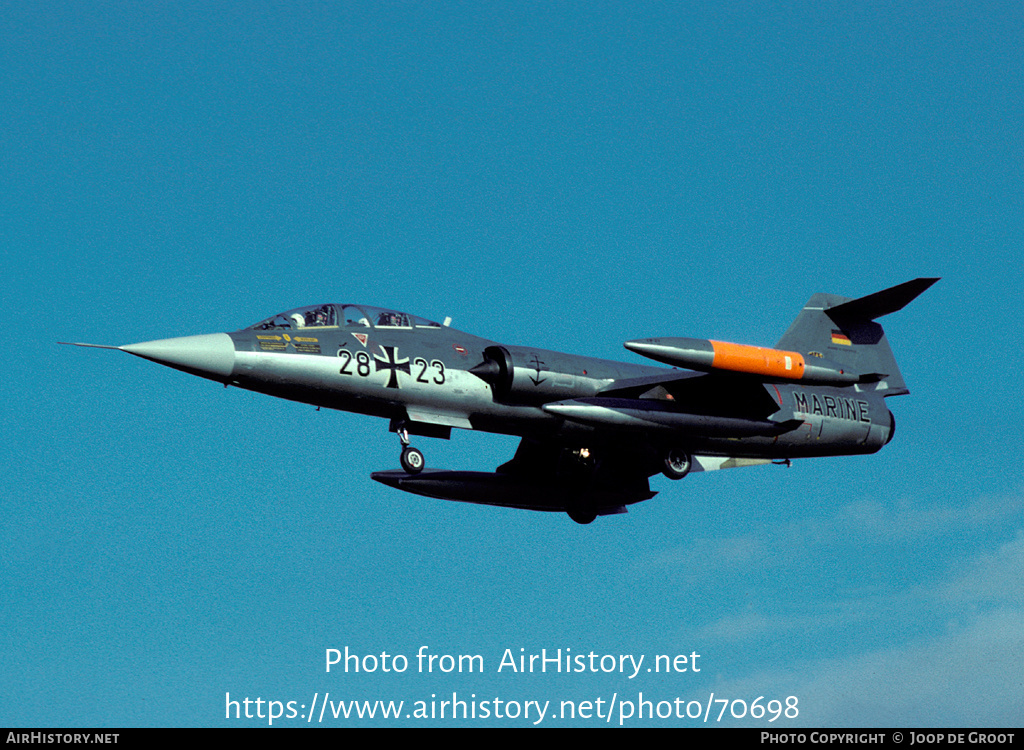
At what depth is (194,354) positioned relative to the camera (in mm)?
22016

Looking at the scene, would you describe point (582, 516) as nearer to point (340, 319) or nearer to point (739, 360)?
point (739, 360)

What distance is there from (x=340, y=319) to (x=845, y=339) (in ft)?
38.4

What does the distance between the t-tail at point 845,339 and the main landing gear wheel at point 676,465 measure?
438 cm

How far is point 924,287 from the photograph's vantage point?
25672 millimetres

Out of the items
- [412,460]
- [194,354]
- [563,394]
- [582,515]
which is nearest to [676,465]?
[563,394]

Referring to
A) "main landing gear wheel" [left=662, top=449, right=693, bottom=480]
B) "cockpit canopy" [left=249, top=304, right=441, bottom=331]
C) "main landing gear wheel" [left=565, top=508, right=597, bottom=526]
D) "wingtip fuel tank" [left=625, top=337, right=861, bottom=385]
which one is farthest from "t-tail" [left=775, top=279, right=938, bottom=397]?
"cockpit canopy" [left=249, top=304, right=441, bottom=331]

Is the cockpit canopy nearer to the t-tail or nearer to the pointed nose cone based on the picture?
the pointed nose cone

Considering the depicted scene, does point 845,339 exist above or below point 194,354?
above

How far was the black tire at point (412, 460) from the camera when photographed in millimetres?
23094

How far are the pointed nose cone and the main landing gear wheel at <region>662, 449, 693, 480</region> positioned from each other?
8700mm

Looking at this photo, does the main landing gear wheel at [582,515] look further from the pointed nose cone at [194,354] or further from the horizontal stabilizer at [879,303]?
the pointed nose cone at [194,354]

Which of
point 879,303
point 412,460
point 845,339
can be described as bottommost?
point 412,460

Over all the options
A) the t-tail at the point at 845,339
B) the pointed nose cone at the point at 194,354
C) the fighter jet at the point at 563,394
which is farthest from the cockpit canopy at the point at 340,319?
the t-tail at the point at 845,339
